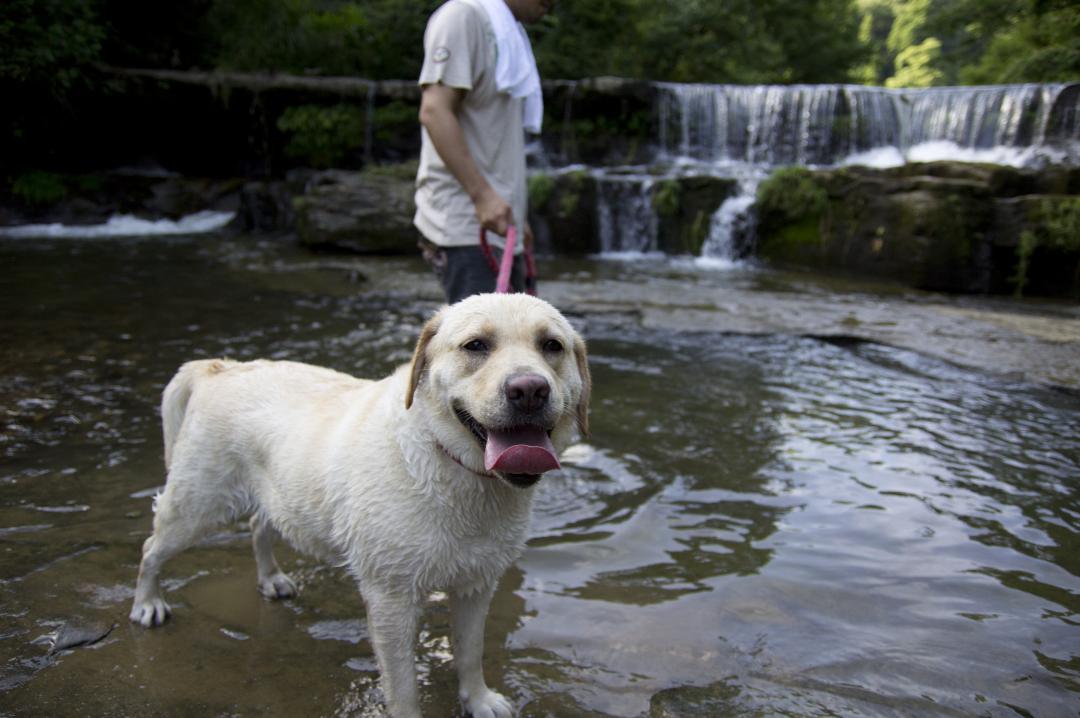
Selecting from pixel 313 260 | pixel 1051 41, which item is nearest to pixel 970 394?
pixel 313 260

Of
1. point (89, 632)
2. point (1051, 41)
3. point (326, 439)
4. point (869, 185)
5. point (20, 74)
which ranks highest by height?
point (1051, 41)

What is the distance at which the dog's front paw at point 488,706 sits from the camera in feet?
9.14

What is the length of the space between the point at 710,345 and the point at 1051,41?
661 inches

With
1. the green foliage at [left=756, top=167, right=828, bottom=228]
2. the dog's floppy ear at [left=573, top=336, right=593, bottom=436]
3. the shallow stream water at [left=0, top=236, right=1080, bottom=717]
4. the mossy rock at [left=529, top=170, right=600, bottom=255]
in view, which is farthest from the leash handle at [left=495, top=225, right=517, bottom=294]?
the mossy rock at [left=529, top=170, right=600, bottom=255]

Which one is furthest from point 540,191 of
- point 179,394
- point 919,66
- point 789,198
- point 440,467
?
point 919,66

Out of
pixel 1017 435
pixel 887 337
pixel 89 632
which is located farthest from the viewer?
pixel 887 337

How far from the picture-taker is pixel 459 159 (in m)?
3.69

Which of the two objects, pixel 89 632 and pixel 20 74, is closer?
pixel 89 632

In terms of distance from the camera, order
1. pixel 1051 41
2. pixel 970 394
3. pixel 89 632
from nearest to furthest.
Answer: pixel 89 632, pixel 970 394, pixel 1051 41

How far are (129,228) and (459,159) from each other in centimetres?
1764

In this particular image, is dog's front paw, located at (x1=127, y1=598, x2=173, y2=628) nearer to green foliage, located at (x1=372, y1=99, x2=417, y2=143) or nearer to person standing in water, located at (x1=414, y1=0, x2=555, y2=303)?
person standing in water, located at (x1=414, y1=0, x2=555, y2=303)

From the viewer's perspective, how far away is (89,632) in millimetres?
3143

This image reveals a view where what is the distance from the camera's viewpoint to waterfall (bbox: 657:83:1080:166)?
18156 millimetres

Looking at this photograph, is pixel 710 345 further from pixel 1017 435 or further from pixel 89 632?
pixel 89 632
